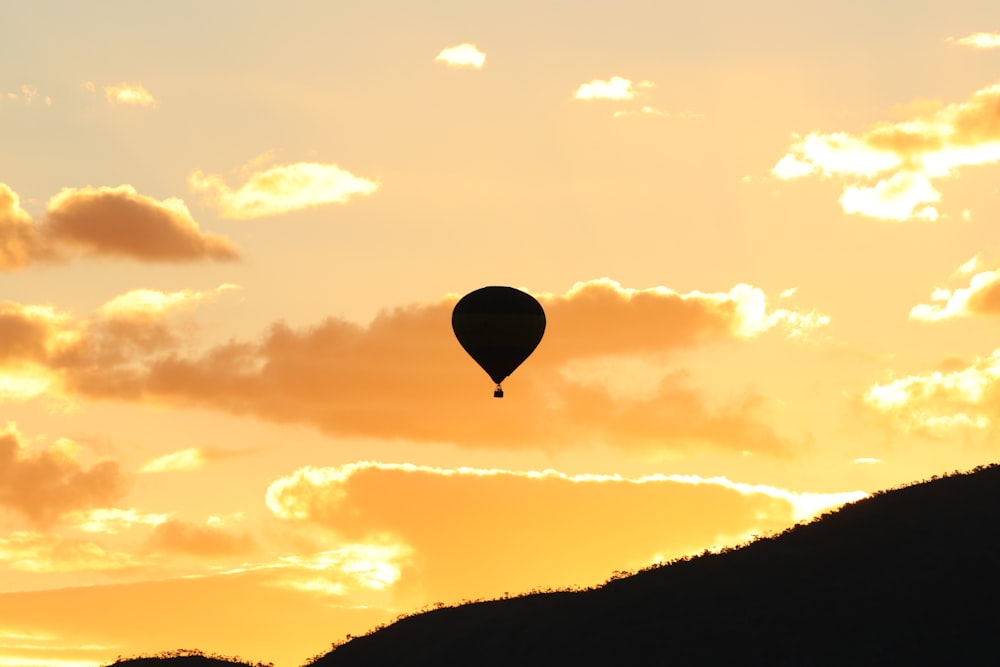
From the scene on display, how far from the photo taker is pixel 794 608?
68.4 meters

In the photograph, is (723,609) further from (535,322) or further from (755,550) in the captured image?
(535,322)

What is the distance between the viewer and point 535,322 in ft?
308

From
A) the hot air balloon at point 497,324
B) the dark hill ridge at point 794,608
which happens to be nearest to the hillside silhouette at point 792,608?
the dark hill ridge at point 794,608

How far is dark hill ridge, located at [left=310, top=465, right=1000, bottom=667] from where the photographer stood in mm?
64688

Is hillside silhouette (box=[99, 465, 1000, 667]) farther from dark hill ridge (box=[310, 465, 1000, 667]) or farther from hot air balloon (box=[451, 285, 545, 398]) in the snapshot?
hot air balloon (box=[451, 285, 545, 398])

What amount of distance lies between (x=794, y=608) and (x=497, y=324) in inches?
1197

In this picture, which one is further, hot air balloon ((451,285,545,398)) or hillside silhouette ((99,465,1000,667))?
hot air balloon ((451,285,545,398))

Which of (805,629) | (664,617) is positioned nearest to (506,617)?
(664,617)

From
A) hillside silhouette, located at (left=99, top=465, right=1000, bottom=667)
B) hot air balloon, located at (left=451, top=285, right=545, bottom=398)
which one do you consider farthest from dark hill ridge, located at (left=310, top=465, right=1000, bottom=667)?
hot air balloon, located at (left=451, top=285, right=545, bottom=398)

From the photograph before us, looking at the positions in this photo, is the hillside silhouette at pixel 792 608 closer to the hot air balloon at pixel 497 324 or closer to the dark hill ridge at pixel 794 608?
the dark hill ridge at pixel 794 608

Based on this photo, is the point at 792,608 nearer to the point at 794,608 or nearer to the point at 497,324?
the point at 794,608

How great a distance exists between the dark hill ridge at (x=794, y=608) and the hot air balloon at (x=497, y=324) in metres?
19.7

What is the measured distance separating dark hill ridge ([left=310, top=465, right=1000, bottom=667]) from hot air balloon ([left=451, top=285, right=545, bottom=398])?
19670 millimetres

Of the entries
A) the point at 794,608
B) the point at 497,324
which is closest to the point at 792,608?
the point at 794,608
